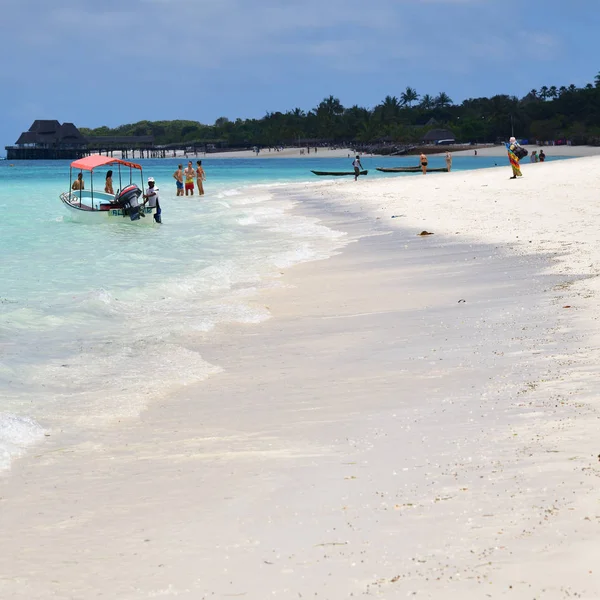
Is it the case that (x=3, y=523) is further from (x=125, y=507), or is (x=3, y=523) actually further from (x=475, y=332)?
(x=475, y=332)

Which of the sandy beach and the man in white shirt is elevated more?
the man in white shirt

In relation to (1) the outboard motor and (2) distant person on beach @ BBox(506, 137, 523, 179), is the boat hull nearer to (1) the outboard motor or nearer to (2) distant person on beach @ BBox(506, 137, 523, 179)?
(1) the outboard motor

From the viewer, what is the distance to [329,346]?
27.9 feet

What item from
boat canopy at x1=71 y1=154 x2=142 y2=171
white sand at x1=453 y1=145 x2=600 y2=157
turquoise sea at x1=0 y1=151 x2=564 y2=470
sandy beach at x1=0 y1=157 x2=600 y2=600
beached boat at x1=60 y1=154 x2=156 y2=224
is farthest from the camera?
white sand at x1=453 y1=145 x2=600 y2=157

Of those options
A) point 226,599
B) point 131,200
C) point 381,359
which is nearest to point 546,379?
point 381,359

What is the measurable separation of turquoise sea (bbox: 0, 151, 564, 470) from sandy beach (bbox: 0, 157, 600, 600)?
38 centimetres

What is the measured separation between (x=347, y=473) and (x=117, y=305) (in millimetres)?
7993

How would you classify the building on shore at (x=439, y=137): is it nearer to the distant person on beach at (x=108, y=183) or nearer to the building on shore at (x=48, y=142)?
the building on shore at (x=48, y=142)

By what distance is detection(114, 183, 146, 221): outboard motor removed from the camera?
27031 mm

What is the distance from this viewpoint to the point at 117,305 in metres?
12.4

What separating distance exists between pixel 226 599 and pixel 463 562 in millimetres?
965

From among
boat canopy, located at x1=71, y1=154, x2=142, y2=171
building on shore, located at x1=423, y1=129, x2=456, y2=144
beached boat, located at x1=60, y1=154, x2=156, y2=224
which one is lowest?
beached boat, located at x1=60, y1=154, x2=156, y2=224

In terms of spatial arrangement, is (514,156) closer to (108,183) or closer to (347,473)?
(108,183)

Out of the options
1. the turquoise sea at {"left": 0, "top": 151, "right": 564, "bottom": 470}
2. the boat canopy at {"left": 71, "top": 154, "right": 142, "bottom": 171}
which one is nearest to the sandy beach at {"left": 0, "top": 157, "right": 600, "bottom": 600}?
the turquoise sea at {"left": 0, "top": 151, "right": 564, "bottom": 470}
